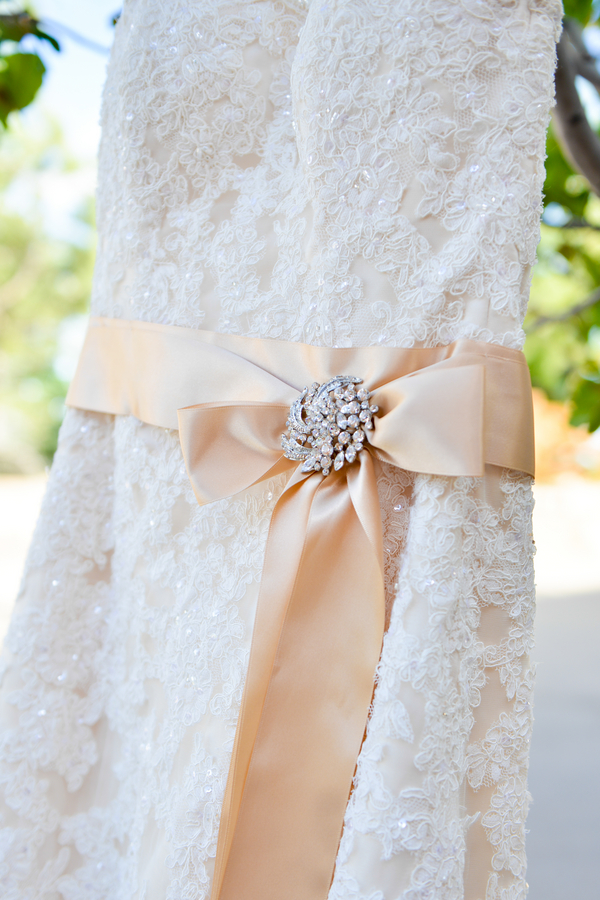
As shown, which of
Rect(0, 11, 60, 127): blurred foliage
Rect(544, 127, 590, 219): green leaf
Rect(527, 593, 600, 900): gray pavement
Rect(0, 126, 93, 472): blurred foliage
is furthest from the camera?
Rect(0, 126, 93, 472): blurred foliage

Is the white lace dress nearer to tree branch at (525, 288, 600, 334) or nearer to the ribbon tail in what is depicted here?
the ribbon tail

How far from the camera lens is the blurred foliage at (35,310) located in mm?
5344

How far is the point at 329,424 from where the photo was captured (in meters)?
0.45

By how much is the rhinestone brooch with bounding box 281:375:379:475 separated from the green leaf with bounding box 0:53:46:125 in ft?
2.83

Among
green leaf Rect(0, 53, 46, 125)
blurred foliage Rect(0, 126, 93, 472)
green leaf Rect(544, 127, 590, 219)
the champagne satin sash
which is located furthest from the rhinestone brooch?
blurred foliage Rect(0, 126, 93, 472)

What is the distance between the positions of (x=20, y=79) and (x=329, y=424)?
90 centimetres

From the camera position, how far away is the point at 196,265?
1.87 feet

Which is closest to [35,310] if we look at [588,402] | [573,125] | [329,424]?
[588,402]

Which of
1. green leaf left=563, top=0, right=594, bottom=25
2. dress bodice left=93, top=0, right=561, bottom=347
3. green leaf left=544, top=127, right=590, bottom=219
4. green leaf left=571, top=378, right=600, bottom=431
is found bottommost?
dress bodice left=93, top=0, right=561, bottom=347

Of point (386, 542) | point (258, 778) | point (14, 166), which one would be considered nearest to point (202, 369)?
point (386, 542)

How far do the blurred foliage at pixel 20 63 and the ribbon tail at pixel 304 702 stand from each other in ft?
2.99

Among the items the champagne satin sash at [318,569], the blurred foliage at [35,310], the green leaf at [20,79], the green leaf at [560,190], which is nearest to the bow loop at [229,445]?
the champagne satin sash at [318,569]

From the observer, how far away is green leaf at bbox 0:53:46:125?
3.23ft

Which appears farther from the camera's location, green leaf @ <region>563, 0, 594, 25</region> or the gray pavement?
green leaf @ <region>563, 0, 594, 25</region>
